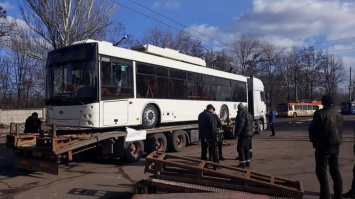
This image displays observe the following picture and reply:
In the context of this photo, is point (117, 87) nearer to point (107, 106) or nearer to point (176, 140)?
point (107, 106)

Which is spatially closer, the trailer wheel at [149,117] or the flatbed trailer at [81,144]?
the flatbed trailer at [81,144]

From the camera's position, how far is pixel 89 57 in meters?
10.4

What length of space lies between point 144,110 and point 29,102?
28689mm

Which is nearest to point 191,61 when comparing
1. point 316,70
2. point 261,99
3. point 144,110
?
point 144,110

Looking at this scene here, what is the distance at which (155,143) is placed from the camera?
41.8ft

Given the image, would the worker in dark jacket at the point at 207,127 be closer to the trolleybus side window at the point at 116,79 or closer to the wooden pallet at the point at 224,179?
the trolleybus side window at the point at 116,79

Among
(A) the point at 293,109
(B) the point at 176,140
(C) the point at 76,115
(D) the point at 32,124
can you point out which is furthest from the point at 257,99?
(A) the point at 293,109

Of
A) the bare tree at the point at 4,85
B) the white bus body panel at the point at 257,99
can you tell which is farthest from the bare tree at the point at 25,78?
the white bus body panel at the point at 257,99

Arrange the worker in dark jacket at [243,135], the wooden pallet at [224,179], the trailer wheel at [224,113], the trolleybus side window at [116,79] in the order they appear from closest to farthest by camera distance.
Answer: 1. the wooden pallet at [224,179]
2. the worker in dark jacket at [243,135]
3. the trolleybus side window at [116,79]
4. the trailer wheel at [224,113]

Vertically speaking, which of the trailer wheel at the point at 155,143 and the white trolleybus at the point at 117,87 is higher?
the white trolleybus at the point at 117,87

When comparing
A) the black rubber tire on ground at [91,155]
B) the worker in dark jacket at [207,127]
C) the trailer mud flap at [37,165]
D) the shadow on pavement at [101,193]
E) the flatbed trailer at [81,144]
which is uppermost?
the worker in dark jacket at [207,127]

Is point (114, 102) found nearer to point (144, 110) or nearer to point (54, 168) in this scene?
point (144, 110)

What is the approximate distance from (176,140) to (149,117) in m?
2.09

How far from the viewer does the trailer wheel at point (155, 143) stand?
12680 mm
